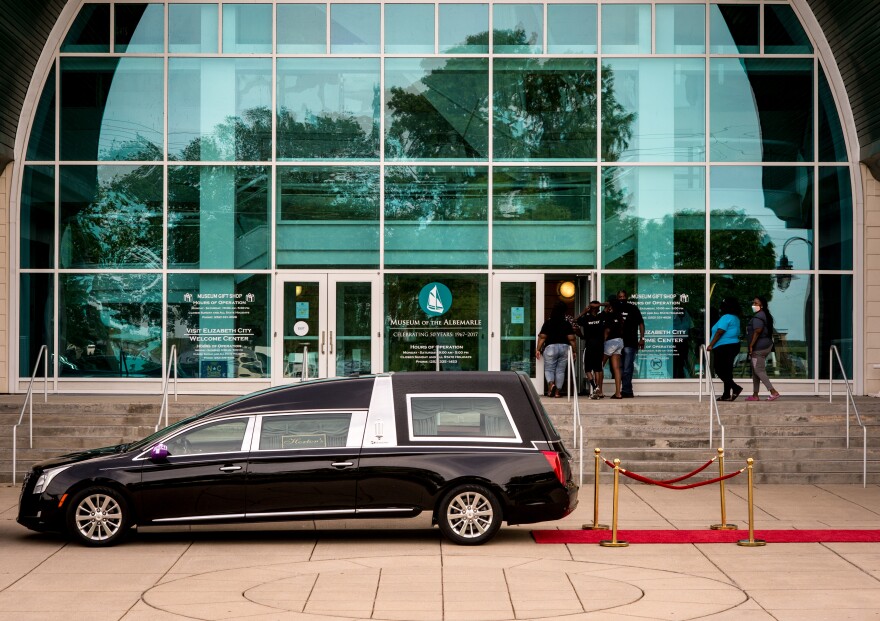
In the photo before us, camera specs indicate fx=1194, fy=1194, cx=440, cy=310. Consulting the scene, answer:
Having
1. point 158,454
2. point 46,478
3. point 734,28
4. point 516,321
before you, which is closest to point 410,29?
point 516,321

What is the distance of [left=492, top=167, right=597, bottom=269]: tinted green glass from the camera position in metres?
22.2

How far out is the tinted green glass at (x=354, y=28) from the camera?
22.6 metres

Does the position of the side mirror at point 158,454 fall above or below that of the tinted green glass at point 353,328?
below

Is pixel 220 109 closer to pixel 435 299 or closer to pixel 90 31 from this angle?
pixel 90 31

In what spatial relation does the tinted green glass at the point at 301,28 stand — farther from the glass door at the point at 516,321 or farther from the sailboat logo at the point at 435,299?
the glass door at the point at 516,321

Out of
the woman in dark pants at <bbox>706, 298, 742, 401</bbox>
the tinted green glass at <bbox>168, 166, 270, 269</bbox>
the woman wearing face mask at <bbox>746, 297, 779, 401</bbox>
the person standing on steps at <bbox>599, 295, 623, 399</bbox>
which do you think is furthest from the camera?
the tinted green glass at <bbox>168, 166, 270, 269</bbox>

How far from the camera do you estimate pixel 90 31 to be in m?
22.4

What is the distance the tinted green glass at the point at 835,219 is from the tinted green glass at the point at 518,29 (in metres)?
5.91

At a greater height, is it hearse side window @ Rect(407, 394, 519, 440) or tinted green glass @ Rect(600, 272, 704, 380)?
tinted green glass @ Rect(600, 272, 704, 380)

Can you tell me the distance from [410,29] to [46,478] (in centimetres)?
1388

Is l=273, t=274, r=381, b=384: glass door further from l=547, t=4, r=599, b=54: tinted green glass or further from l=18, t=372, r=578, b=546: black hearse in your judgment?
l=18, t=372, r=578, b=546: black hearse

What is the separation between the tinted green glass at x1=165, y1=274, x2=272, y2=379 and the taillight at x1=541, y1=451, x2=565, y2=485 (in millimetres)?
11615

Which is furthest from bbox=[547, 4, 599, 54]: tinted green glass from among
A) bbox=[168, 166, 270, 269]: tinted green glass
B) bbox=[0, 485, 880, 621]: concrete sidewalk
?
bbox=[0, 485, 880, 621]: concrete sidewalk

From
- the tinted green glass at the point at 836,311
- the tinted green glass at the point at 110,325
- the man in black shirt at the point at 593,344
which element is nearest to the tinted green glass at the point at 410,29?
the man in black shirt at the point at 593,344
